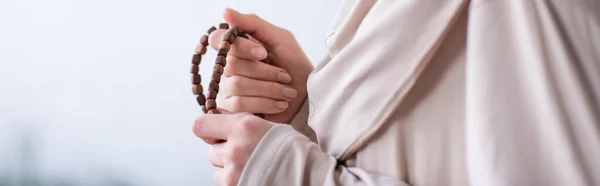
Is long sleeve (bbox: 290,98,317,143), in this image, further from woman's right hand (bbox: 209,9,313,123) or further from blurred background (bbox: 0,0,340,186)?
blurred background (bbox: 0,0,340,186)

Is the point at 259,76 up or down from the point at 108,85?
up

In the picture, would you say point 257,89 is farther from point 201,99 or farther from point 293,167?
point 293,167

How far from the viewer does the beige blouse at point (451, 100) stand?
12.2 inches

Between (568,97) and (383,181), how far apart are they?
0.39ft

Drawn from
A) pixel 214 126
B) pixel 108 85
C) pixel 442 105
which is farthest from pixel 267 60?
pixel 108 85

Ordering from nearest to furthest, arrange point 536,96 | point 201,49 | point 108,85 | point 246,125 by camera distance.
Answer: point 536,96
point 246,125
point 201,49
point 108,85

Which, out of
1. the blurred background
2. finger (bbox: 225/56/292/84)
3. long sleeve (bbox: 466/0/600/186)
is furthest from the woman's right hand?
the blurred background

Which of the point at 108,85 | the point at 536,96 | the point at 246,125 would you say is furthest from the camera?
the point at 108,85

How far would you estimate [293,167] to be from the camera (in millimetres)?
387

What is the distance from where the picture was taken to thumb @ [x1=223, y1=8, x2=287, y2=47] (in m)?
0.53

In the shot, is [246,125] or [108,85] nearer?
[246,125]

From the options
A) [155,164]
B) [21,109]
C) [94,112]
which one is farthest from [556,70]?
[21,109]

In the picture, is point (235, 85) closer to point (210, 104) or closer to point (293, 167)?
point (210, 104)

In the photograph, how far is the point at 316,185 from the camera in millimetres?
376
